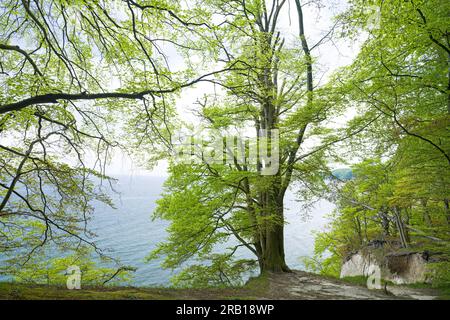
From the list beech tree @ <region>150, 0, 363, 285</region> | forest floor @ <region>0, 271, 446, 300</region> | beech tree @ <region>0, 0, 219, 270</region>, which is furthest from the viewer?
beech tree @ <region>150, 0, 363, 285</region>

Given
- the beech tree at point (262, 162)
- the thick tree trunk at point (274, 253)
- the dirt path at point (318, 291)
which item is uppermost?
the beech tree at point (262, 162)

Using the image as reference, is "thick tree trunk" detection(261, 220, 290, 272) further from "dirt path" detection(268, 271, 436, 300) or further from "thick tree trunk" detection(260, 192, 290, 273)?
"dirt path" detection(268, 271, 436, 300)

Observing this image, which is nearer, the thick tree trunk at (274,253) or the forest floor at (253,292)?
the forest floor at (253,292)

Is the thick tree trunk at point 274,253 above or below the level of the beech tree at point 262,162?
below

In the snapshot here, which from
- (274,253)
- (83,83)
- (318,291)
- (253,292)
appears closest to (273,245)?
(274,253)

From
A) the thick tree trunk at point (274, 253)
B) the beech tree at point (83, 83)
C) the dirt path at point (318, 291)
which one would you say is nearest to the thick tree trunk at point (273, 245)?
the thick tree trunk at point (274, 253)

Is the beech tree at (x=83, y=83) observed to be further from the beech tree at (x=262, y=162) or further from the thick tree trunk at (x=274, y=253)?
the thick tree trunk at (x=274, y=253)

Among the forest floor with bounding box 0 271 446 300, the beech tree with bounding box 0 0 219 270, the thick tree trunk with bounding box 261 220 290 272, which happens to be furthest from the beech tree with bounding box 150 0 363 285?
the beech tree with bounding box 0 0 219 270

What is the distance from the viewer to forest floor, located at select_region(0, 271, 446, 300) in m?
3.75

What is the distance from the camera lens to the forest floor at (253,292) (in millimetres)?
3754

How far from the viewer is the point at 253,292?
6.71 m

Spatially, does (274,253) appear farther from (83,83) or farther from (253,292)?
(83,83)

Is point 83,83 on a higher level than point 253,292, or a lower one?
higher

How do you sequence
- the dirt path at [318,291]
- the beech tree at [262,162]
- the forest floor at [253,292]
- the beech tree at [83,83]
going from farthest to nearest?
1. the beech tree at [262,162]
2. the dirt path at [318,291]
3. the beech tree at [83,83]
4. the forest floor at [253,292]
